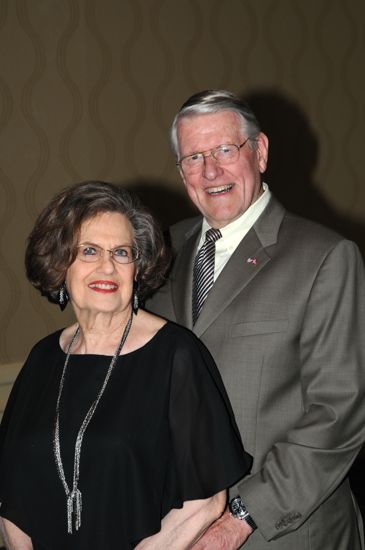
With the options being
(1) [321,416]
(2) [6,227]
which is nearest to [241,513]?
(1) [321,416]

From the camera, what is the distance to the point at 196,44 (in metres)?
4.16

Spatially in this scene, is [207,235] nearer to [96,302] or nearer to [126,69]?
[96,302]

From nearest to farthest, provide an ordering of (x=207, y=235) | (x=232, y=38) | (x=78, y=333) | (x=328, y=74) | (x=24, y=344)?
1. (x=78, y=333)
2. (x=207, y=235)
3. (x=24, y=344)
4. (x=232, y=38)
5. (x=328, y=74)

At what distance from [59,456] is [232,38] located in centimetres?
316

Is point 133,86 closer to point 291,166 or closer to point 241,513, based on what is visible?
point 291,166

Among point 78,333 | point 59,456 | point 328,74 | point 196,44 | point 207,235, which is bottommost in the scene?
point 59,456

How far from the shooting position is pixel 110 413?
5.63 ft

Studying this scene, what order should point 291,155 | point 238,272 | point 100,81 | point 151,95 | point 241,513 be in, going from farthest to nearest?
1. point 291,155
2. point 151,95
3. point 100,81
4. point 238,272
5. point 241,513

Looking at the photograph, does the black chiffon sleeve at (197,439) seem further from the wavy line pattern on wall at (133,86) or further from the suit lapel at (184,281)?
the wavy line pattern on wall at (133,86)

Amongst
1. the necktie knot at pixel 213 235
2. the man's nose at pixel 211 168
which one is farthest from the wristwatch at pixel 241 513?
the man's nose at pixel 211 168

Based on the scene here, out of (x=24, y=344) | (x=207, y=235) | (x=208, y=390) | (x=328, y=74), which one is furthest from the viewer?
(x=328, y=74)

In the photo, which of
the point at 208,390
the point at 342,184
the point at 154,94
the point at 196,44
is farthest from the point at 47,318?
the point at 208,390

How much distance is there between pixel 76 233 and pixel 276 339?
562 millimetres

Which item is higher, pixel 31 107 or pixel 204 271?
pixel 31 107
